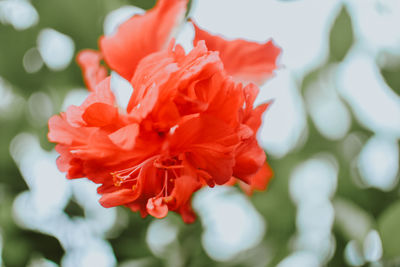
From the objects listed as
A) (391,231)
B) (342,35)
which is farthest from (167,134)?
(342,35)

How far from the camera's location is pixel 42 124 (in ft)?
2.60

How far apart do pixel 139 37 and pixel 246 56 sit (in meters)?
0.11

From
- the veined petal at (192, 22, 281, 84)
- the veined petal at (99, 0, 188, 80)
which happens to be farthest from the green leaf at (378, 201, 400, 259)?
the veined petal at (99, 0, 188, 80)

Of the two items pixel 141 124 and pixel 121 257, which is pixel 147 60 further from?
pixel 121 257

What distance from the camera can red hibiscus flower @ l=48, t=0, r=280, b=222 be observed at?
1.43ft

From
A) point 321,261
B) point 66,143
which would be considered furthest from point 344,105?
point 66,143

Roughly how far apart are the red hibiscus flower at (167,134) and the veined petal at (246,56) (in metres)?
0.02

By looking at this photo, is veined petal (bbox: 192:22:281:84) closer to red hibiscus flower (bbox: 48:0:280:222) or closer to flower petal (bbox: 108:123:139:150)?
red hibiscus flower (bbox: 48:0:280:222)

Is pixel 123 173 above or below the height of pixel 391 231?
above

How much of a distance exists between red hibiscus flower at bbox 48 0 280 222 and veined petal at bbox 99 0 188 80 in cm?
5

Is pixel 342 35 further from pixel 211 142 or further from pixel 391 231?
pixel 211 142

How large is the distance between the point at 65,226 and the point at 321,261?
38 centimetres

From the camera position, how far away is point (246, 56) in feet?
1.71

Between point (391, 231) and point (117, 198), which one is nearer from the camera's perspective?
point (117, 198)
